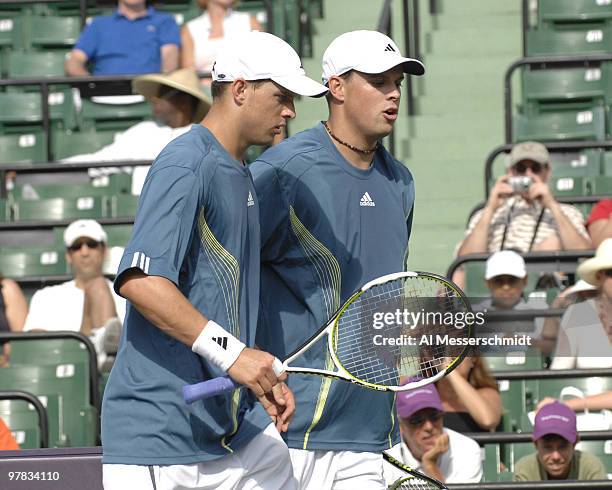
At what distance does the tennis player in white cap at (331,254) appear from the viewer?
4613 mm

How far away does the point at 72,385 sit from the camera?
764cm

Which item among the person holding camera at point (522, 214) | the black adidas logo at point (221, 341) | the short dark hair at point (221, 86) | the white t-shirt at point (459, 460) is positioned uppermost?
the short dark hair at point (221, 86)

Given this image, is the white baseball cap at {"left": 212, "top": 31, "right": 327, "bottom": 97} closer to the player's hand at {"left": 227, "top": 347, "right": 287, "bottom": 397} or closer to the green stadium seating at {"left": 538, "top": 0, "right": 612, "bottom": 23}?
the player's hand at {"left": 227, "top": 347, "right": 287, "bottom": 397}

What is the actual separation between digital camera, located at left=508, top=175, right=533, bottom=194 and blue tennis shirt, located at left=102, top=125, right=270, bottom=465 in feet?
15.1

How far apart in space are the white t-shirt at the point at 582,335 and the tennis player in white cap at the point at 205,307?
161 centimetres

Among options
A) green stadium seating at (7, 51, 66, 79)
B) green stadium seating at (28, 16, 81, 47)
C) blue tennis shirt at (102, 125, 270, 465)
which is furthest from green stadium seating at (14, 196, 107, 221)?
blue tennis shirt at (102, 125, 270, 465)

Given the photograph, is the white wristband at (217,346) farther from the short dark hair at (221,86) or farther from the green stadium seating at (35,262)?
the green stadium seating at (35,262)

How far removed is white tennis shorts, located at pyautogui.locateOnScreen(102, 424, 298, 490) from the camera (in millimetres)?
3986

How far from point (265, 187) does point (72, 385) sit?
3305 mm

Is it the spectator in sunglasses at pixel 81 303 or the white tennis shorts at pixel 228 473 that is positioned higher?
the white tennis shorts at pixel 228 473

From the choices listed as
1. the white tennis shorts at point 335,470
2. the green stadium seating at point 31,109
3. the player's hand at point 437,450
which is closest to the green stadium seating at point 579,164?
the player's hand at point 437,450

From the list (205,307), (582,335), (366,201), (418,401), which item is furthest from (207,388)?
(418,401)

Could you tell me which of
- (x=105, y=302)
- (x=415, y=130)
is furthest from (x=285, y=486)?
(x=415, y=130)

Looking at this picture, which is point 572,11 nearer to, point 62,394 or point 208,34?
point 208,34
